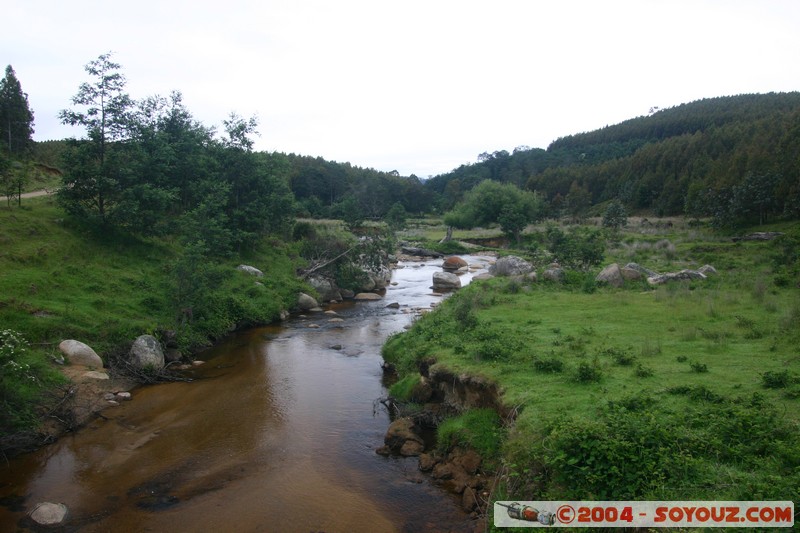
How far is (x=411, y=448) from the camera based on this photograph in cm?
1440

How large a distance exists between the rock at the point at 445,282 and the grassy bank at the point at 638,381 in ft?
50.4

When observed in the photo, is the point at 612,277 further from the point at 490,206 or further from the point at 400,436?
the point at 490,206

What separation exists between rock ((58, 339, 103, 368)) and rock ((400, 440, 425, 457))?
1296 cm

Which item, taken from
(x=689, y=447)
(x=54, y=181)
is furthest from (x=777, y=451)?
(x=54, y=181)

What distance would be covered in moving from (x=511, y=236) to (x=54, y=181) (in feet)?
176

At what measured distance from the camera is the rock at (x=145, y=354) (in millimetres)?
20797

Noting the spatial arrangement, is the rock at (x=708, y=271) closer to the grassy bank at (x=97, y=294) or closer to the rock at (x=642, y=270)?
the rock at (x=642, y=270)

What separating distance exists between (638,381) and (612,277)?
16.3 meters

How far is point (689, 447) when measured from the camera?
9.01 m

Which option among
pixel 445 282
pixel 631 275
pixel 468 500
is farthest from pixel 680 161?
pixel 468 500

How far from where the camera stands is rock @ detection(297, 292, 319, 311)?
3459 cm

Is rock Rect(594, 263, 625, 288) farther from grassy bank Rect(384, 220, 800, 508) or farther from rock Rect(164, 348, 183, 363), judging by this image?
rock Rect(164, 348, 183, 363)

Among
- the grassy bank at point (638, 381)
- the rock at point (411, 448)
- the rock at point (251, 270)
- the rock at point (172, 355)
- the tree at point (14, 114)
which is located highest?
the tree at point (14, 114)

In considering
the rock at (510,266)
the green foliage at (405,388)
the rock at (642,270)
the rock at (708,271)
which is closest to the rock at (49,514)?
the green foliage at (405,388)
